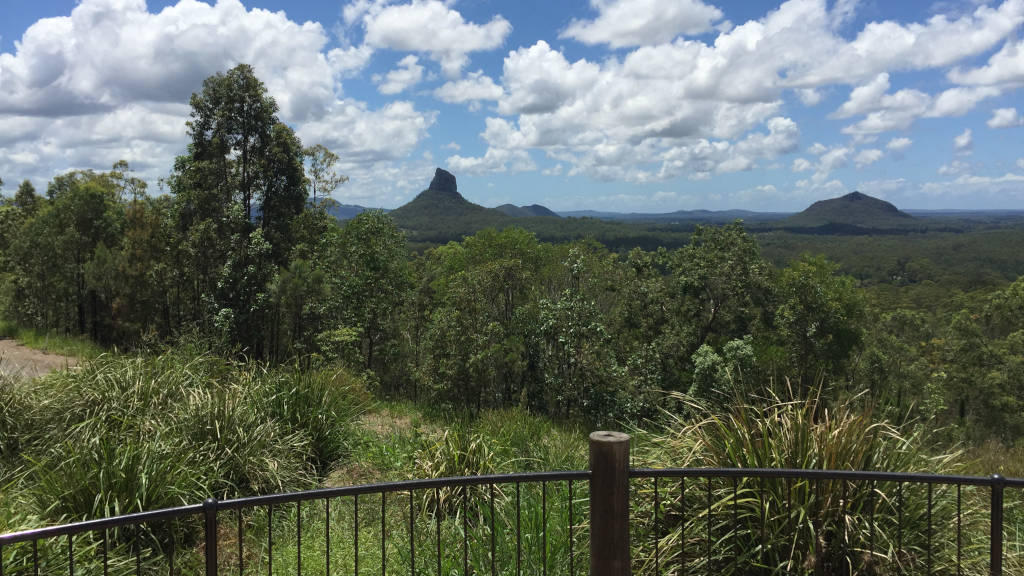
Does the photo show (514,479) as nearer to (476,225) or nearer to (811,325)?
(811,325)

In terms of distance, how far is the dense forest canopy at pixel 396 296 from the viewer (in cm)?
1819

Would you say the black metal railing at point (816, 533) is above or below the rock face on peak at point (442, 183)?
below

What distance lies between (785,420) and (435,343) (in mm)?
14879

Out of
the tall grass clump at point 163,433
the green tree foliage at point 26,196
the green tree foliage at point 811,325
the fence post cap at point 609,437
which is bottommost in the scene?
the green tree foliage at point 811,325

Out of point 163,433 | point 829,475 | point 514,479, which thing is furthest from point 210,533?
point 163,433

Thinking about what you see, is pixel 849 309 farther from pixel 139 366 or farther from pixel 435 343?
pixel 139 366

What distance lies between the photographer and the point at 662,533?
159 inches

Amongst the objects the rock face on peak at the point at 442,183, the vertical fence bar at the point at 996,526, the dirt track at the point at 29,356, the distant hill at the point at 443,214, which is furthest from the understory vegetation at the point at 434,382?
the rock face on peak at the point at 442,183

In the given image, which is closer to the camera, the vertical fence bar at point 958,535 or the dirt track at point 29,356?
the vertical fence bar at point 958,535

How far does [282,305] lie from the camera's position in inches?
779

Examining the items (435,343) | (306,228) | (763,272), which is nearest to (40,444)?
(435,343)

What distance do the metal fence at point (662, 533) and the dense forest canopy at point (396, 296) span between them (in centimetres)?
909

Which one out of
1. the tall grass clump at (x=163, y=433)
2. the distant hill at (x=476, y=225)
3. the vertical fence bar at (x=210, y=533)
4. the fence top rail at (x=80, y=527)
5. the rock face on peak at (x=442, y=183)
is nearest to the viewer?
the fence top rail at (x=80, y=527)

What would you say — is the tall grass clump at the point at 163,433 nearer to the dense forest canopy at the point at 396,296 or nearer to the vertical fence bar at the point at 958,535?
the vertical fence bar at the point at 958,535
